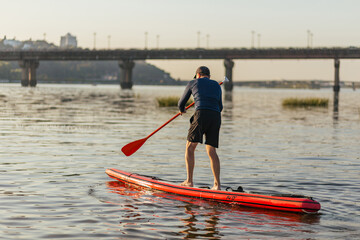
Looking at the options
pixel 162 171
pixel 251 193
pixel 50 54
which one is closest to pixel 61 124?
pixel 162 171

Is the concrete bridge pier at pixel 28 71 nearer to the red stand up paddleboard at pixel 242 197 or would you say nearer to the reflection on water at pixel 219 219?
the red stand up paddleboard at pixel 242 197

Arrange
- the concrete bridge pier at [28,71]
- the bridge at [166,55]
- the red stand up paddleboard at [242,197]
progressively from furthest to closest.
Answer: the concrete bridge pier at [28,71]
the bridge at [166,55]
the red stand up paddleboard at [242,197]

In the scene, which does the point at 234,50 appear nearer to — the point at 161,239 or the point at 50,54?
the point at 50,54

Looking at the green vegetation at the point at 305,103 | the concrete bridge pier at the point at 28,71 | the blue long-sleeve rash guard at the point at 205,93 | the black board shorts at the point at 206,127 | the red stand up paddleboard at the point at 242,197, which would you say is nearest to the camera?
the red stand up paddleboard at the point at 242,197

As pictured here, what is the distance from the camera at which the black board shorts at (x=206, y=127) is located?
11.0 m

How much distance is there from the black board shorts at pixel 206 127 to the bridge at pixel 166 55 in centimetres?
14340

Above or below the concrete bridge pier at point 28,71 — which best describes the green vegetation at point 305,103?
below

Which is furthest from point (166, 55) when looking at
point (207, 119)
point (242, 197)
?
point (242, 197)

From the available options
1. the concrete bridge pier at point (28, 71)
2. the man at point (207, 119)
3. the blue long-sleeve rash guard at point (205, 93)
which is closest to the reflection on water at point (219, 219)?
the man at point (207, 119)

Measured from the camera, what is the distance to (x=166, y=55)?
556 ft

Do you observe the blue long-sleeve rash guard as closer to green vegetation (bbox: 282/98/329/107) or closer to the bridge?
green vegetation (bbox: 282/98/329/107)

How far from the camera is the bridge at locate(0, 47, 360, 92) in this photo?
152 metres

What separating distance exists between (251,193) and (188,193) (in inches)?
49.4

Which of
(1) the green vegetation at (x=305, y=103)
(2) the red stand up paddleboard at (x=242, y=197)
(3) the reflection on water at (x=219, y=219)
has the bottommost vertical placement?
(3) the reflection on water at (x=219, y=219)
